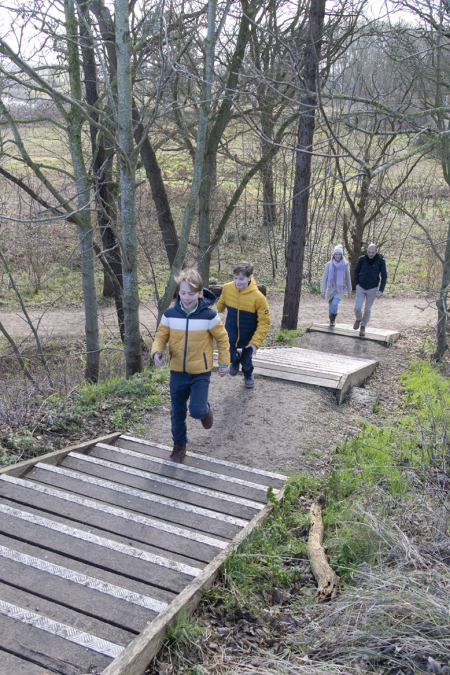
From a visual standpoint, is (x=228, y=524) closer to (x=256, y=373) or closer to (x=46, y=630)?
(x=46, y=630)

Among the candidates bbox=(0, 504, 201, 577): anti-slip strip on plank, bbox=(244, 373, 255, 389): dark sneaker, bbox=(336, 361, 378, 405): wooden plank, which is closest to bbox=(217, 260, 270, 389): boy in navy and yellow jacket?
bbox=(244, 373, 255, 389): dark sneaker

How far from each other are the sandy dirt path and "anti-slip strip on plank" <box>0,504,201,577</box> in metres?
10.3

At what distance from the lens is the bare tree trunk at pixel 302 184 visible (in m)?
10.2

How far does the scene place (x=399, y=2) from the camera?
6348 millimetres

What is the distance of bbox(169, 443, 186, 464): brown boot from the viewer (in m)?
4.90

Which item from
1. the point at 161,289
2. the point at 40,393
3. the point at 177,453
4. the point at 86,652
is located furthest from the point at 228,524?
the point at 161,289

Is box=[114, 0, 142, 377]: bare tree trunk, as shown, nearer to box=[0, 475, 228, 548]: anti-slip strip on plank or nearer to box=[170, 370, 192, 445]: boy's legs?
box=[170, 370, 192, 445]: boy's legs

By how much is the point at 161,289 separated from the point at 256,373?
11599 mm

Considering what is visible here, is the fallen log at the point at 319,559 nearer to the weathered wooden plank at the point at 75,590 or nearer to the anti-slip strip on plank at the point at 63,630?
the weathered wooden plank at the point at 75,590

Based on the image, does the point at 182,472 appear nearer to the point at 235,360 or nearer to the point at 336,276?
the point at 235,360

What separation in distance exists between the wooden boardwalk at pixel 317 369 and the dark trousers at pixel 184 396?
295 cm

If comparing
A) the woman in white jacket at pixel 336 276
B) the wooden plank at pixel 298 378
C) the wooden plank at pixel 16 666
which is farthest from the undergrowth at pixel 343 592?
the woman in white jacket at pixel 336 276

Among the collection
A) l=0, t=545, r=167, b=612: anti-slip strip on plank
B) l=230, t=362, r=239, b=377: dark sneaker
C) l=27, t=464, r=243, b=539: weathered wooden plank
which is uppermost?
l=230, t=362, r=239, b=377: dark sneaker

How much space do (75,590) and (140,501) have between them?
1.15 meters
